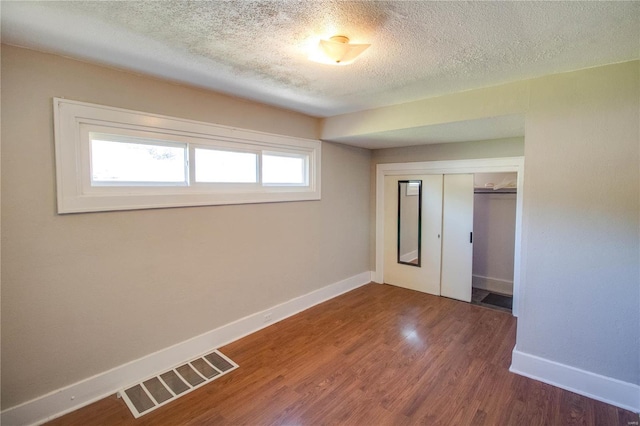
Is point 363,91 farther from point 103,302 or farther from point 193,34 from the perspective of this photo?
point 103,302

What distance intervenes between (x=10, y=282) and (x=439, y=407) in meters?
3.10

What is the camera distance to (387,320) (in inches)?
148

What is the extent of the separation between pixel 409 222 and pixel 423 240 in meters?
0.36

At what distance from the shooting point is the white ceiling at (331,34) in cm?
158

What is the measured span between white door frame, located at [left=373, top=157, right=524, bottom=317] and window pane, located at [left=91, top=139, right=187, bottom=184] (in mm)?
3184

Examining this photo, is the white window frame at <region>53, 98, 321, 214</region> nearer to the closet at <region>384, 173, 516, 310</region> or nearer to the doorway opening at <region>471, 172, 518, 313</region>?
the closet at <region>384, 173, 516, 310</region>

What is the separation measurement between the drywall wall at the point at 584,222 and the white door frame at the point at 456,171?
44 cm

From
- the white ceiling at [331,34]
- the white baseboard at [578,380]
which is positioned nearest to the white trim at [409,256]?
the white baseboard at [578,380]

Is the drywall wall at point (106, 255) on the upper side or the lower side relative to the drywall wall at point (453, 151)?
lower

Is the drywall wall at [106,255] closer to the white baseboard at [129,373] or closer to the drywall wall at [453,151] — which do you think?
the white baseboard at [129,373]

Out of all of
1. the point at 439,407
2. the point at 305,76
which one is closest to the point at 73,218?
the point at 305,76

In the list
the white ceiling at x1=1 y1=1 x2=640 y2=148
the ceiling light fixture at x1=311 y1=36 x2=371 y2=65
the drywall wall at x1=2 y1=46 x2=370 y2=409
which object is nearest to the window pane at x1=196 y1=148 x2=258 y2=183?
the drywall wall at x1=2 y1=46 x2=370 y2=409

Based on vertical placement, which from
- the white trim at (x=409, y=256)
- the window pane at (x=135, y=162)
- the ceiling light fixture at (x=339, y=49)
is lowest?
the white trim at (x=409, y=256)

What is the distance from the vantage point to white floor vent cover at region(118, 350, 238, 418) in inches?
91.0
